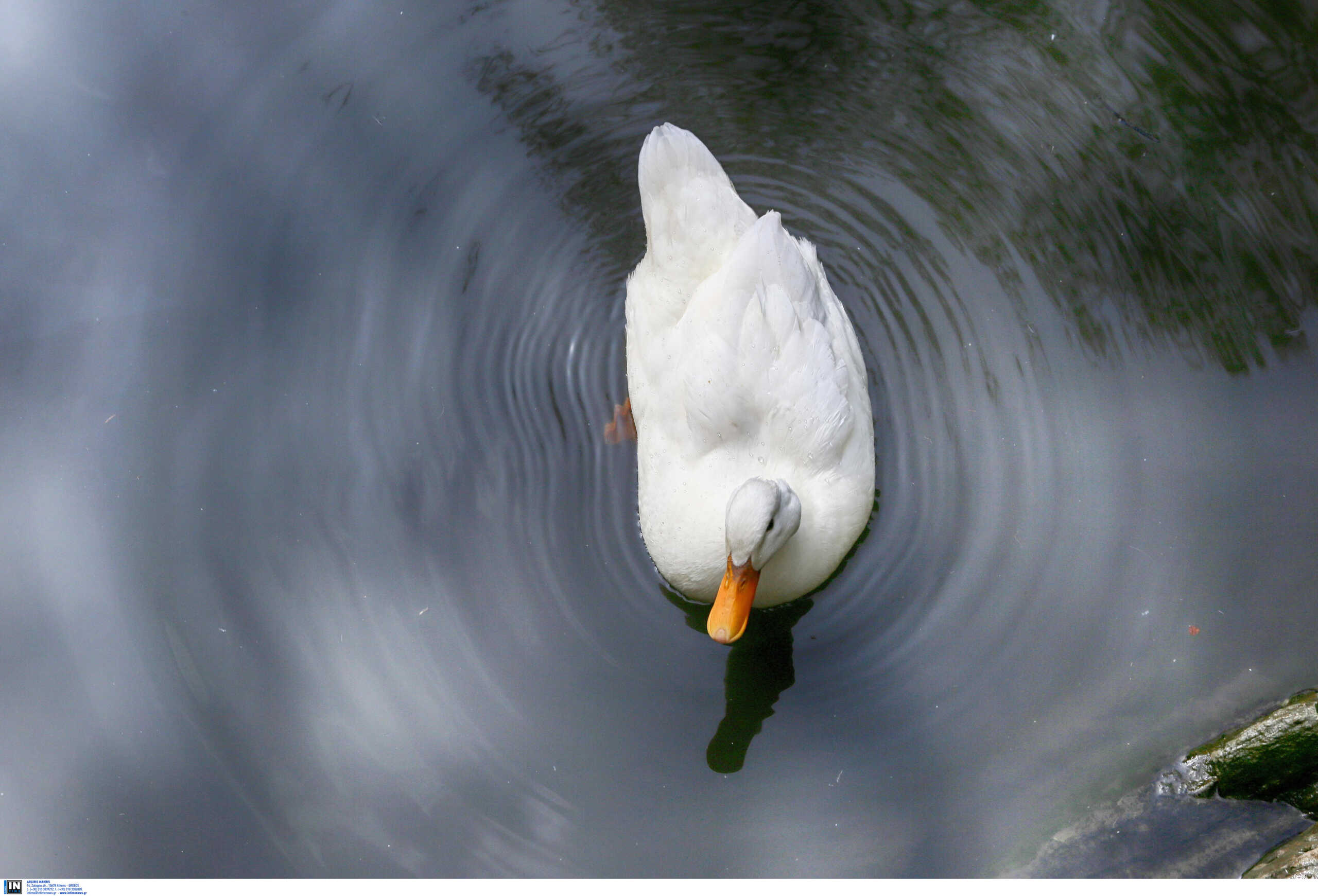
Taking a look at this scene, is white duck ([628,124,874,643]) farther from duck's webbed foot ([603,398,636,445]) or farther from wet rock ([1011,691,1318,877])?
wet rock ([1011,691,1318,877])

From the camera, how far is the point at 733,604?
3.55 m

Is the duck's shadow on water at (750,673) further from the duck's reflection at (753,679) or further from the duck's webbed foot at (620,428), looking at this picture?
the duck's webbed foot at (620,428)

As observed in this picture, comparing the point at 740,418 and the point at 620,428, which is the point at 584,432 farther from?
the point at 740,418

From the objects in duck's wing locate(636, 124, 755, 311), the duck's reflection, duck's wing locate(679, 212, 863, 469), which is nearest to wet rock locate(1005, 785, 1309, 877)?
the duck's reflection

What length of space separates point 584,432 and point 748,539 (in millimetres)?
1267

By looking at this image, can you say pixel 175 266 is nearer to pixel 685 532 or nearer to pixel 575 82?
pixel 575 82

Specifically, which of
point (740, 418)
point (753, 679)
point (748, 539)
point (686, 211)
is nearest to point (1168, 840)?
point (753, 679)

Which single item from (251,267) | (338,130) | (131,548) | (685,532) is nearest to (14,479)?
(131,548)

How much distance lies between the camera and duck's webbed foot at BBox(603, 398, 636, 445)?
4375 mm

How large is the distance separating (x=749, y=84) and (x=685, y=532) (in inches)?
106

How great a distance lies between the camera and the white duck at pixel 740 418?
3562 mm

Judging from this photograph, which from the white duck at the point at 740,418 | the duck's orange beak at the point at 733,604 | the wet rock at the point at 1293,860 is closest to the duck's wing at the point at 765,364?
the white duck at the point at 740,418

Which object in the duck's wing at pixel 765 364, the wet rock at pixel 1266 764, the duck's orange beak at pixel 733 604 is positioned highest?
the duck's wing at pixel 765 364

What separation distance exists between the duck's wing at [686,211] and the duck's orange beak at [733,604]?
3.88 feet
